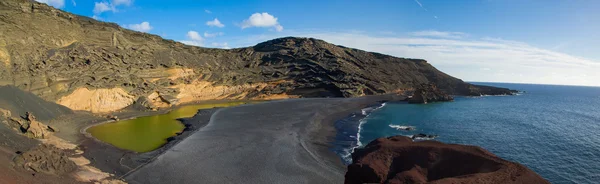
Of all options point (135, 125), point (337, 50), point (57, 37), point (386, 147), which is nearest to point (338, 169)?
point (386, 147)

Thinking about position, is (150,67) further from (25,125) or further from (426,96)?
(426,96)

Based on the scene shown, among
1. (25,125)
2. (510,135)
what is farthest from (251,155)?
(510,135)

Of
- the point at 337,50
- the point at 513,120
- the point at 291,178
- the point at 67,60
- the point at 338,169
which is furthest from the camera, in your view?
the point at 337,50

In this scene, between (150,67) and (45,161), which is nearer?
(45,161)

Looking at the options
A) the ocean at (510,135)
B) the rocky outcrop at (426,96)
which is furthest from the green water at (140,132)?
the rocky outcrop at (426,96)

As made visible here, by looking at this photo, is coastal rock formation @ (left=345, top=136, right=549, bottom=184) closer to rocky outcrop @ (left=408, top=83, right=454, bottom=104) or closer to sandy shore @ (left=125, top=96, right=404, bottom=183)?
sandy shore @ (left=125, top=96, right=404, bottom=183)

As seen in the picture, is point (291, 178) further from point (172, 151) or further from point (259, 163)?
point (172, 151)
